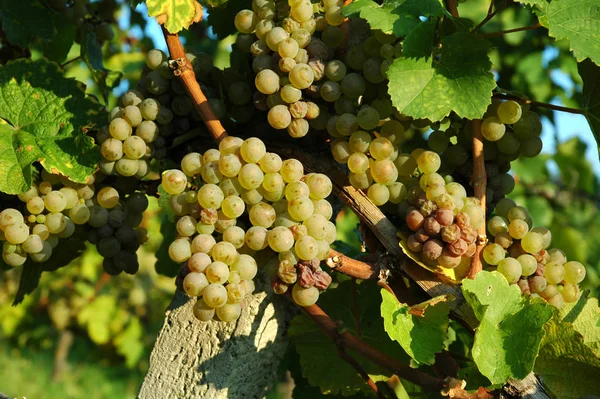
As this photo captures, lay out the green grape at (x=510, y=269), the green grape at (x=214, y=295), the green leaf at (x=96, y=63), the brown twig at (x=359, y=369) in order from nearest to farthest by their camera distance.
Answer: the green grape at (x=214, y=295) → the green grape at (x=510, y=269) → the brown twig at (x=359, y=369) → the green leaf at (x=96, y=63)

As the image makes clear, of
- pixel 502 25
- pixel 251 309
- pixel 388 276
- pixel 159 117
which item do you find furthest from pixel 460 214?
→ pixel 502 25

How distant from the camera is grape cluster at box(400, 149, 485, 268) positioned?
1026 millimetres

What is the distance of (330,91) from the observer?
110 cm

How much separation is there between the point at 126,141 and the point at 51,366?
5.98 m

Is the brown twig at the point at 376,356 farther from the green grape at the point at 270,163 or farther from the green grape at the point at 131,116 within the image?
the green grape at the point at 131,116

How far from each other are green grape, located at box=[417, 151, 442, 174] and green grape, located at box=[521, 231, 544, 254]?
0.63 feet

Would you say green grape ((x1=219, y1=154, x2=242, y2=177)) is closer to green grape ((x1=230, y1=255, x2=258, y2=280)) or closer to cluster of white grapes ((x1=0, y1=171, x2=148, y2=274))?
green grape ((x1=230, y1=255, x2=258, y2=280))

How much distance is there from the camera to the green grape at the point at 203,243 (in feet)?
3.30

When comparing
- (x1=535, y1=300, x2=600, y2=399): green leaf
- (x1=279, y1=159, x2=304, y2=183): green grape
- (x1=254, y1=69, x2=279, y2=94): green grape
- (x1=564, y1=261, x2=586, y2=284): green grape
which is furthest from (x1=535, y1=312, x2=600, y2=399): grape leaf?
(x1=254, y1=69, x2=279, y2=94): green grape

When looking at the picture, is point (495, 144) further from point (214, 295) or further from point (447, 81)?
point (214, 295)

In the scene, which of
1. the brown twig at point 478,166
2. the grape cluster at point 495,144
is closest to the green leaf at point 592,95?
the grape cluster at point 495,144

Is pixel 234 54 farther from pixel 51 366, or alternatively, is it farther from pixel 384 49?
pixel 51 366

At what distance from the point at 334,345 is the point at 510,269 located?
15.9 inches

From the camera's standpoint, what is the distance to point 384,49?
3.54 ft
